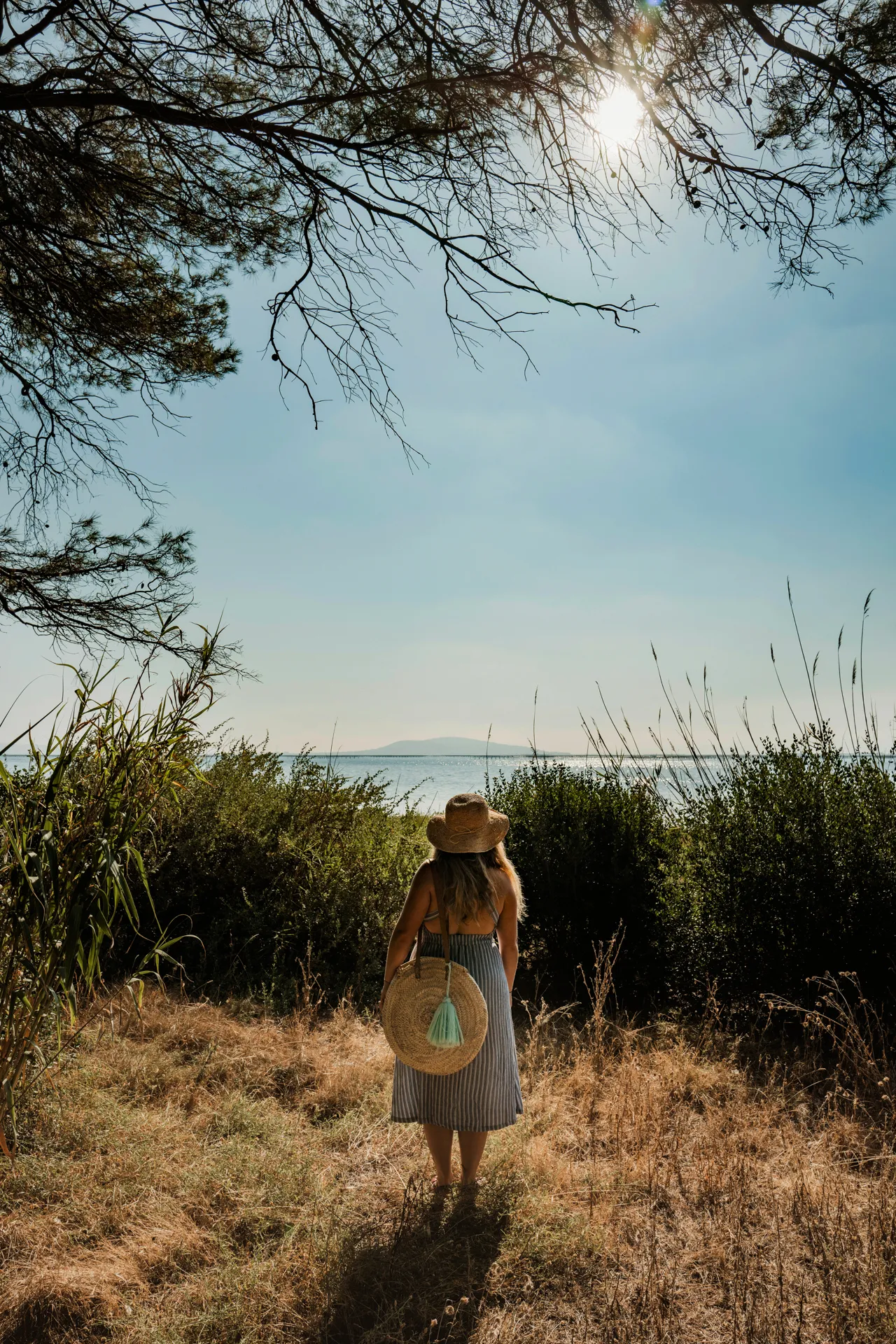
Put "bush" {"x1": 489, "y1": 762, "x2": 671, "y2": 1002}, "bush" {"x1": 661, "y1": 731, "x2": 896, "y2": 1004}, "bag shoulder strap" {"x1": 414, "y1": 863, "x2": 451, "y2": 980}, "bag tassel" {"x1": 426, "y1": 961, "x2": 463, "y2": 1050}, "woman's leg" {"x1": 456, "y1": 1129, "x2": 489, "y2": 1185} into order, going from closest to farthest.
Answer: "bag tassel" {"x1": 426, "y1": 961, "x2": 463, "y2": 1050}, "bag shoulder strap" {"x1": 414, "y1": 863, "x2": 451, "y2": 980}, "woman's leg" {"x1": 456, "y1": 1129, "x2": 489, "y2": 1185}, "bush" {"x1": 661, "y1": 731, "x2": 896, "y2": 1004}, "bush" {"x1": 489, "y1": 762, "x2": 671, "y2": 1002}

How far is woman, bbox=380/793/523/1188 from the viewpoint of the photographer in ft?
9.96

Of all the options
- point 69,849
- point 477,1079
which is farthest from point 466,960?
point 69,849

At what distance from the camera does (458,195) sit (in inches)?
170

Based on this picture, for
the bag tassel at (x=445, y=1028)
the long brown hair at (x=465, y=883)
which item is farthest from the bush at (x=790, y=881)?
the bag tassel at (x=445, y=1028)

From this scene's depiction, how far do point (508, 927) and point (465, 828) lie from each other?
492mm

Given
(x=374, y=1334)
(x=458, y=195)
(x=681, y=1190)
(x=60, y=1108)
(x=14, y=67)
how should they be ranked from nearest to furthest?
(x=374, y=1334)
(x=681, y=1190)
(x=60, y=1108)
(x=458, y=195)
(x=14, y=67)

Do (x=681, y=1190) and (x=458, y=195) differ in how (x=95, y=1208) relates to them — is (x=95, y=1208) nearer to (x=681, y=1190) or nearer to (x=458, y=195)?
(x=681, y=1190)

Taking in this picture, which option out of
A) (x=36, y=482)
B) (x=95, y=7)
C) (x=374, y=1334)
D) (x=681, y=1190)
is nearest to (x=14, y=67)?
(x=95, y=7)

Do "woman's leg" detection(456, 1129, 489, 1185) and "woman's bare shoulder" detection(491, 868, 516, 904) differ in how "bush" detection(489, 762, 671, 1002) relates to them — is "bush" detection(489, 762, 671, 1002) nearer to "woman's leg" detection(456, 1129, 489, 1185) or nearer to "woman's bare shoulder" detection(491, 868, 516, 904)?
"woman's leg" detection(456, 1129, 489, 1185)

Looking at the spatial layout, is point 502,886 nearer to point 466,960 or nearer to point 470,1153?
point 466,960

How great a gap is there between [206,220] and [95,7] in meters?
1.12

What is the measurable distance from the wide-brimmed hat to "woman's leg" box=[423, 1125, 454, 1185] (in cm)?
107

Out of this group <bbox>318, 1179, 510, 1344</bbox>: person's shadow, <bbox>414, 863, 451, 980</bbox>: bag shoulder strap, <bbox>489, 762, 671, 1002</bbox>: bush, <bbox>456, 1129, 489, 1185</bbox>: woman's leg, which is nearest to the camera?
<bbox>318, 1179, 510, 1344</bbox>: person's shadow

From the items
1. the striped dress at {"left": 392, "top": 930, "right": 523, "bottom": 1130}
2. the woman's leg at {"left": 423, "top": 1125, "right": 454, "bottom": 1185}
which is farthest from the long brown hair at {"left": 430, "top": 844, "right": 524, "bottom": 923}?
the woman's leg at {"left": 423, "top": 1125, "right": 454, "bottom": 1185}
